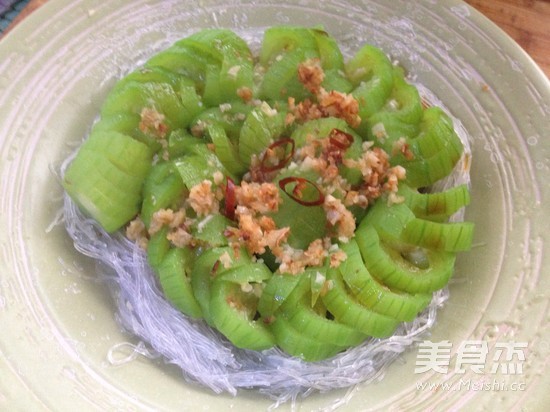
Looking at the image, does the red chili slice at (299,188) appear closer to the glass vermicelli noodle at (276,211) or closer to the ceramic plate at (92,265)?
the glass vermicelli noodle at (276,211)

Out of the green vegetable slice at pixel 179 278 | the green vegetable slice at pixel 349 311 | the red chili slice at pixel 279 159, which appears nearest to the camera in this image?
the green vegetable slice at pixel 349 311

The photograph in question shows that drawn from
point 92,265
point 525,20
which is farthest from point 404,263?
point 525,20

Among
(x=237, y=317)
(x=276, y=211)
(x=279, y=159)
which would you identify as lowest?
(x=237, y=317)

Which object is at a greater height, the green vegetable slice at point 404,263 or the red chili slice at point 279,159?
the red chili slice at point 279,159

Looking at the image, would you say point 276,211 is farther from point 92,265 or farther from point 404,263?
point 92,265

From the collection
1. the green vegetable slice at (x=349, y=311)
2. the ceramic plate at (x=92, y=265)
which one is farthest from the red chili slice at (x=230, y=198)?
the ceramic plate at (x=92, y=265)

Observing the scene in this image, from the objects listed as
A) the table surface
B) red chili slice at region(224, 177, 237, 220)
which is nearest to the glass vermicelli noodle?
red chili slice at region(224, 177, 237, 220)

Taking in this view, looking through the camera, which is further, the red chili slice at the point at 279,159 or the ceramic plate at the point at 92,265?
the red chili slice at the point at 279,159
